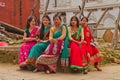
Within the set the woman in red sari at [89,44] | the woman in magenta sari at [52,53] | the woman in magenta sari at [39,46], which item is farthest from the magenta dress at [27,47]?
the woman in red sari at [89,44]

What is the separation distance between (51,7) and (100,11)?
4.38 m

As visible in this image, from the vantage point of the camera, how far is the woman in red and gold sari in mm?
5945

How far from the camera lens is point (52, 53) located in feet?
19.8

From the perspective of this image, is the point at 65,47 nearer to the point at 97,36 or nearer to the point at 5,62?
the point at 5,62

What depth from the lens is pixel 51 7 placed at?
23.0m

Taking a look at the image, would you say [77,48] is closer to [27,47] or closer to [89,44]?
[89,44]

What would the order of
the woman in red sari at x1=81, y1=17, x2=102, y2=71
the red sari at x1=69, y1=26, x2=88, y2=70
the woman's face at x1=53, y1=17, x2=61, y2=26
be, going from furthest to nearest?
1. the woman in red sari at x1=81, y1=17, x2=102, y2=71
2. the woman's face at x1=53, y1=17, x2=61, y2=26
3. the red sari at x1=69, y1=26, x2=88, y2=70

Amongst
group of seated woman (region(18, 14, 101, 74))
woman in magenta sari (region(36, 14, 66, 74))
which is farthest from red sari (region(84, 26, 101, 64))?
woman in magenta sari (region(36, 14, 66, 74))

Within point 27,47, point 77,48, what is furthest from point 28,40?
point 77,48

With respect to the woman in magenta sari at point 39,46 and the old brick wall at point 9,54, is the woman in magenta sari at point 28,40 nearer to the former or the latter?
the woman in magenta sari at point 39,46

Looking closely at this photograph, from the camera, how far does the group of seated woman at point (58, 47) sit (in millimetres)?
5980

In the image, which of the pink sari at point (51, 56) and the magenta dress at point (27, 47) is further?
the magenta dress at point (27, 47)

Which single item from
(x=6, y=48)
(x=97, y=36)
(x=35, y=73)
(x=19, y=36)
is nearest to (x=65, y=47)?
(x=35, y=73)

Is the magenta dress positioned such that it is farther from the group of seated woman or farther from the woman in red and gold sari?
the woman in red and gold sari
